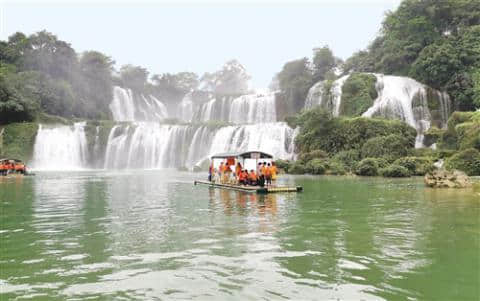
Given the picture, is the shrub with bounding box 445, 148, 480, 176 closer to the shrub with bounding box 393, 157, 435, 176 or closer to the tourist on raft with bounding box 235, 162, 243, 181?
A: the shrub with bounding box 393, 157, 435, 176

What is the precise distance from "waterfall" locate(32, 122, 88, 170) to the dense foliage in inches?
1472

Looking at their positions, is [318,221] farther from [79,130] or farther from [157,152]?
[79,130]

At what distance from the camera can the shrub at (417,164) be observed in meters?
30.4

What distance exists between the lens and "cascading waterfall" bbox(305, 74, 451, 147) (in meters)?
43.3

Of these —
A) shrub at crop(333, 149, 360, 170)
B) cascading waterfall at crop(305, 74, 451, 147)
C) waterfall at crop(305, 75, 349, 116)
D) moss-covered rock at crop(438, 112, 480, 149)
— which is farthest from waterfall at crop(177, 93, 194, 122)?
moss-covered rock at crop(438, 112, 480, 149)

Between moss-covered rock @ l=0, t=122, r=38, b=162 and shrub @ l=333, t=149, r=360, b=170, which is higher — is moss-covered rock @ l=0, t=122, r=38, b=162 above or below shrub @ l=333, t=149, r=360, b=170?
above

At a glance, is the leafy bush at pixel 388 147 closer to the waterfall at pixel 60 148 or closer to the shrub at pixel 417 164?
the shrub at pixel 417 164

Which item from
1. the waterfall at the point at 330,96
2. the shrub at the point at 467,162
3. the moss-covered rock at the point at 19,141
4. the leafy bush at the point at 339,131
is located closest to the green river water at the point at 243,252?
the shrub at the point at 467,162

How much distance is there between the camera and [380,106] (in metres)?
44.3

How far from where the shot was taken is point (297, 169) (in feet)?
121

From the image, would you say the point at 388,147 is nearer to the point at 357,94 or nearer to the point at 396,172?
the point at 396,172

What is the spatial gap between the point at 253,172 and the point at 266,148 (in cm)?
2223

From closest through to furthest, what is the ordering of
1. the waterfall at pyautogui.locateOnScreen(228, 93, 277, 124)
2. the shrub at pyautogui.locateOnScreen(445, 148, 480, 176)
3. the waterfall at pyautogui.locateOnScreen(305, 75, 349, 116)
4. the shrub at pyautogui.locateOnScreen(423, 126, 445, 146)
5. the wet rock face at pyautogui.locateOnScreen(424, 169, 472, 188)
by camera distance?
the wet rock face at pyautogui.locateOnScreen(424, 169, 472, 188), the shrub at pyautogui.locateOnScreen(445, 148, 480, 176), the shrub at pyautogui.locateOnScreen(423, 126, 445, 146), the waterfall at pyautogui.locateOnScreen(305, 75, 349, 116), the waterfall at pyautogui.locateOnScreen(228, 93, 277, 124)

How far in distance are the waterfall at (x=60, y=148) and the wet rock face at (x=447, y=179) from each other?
4071 centimetres
